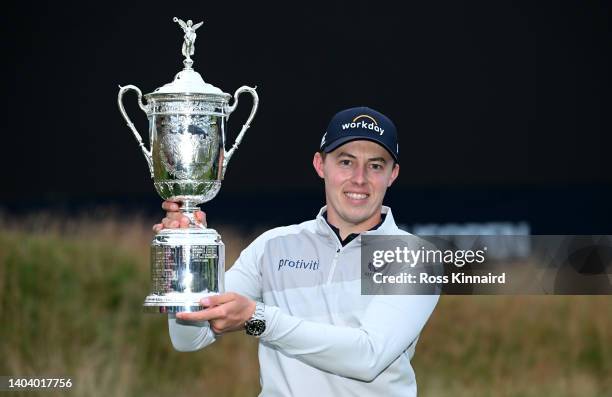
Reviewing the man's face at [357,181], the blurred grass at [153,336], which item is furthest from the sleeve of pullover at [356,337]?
the blurred grass at [153,336]

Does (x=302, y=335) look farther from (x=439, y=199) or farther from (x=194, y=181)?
(x=439, y=199)

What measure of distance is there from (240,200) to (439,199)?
5.53ft

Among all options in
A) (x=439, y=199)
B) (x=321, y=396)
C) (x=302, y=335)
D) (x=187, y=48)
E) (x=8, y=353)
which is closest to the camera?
(x=302, y=335)

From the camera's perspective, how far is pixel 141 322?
23.3 feet

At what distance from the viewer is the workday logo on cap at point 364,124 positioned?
314 centimetres

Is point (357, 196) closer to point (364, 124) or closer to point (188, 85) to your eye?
point (364, 124)

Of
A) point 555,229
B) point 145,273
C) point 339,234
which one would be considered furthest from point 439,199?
point 339,234

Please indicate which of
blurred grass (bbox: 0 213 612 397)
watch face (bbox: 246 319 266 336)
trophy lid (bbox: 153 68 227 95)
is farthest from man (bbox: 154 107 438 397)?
blurred grass (bbox: 0 213 612 397)

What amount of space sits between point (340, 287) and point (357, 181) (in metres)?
0.33

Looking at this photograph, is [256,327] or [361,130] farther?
[361,130]

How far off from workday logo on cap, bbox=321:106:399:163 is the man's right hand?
1.50 feet

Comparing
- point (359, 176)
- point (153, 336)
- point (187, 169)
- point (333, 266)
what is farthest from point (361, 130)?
point (153, 336)

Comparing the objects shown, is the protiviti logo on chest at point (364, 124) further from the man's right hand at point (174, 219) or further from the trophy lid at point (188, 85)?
the man's right hand at point (174, 219)

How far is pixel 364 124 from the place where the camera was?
3152 mm
